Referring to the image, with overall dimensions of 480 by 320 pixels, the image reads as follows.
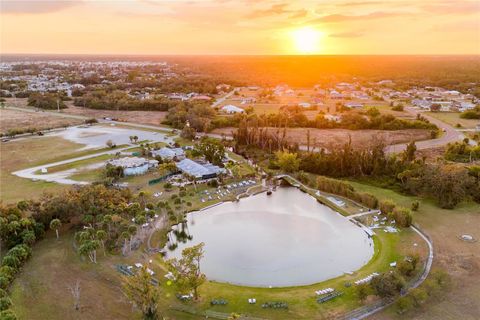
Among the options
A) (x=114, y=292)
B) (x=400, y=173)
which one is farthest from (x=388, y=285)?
(x=400, y=173)

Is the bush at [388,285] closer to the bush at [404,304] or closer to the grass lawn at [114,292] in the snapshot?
the bush at [404,304]

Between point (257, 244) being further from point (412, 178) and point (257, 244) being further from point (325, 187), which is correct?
point (412, 178)

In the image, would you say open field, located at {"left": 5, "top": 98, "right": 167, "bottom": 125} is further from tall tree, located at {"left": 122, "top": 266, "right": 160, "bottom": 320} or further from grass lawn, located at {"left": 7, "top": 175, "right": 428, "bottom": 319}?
tall tree, located at {"left": 122, "top": 266, "right": 160, "bottom": 320}

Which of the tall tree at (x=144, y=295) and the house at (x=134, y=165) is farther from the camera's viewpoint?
the house at (x=134, y=165)

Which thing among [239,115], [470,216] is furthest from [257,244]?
[239,115]

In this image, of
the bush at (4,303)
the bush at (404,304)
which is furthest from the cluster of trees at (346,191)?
the bush at (4,303)
